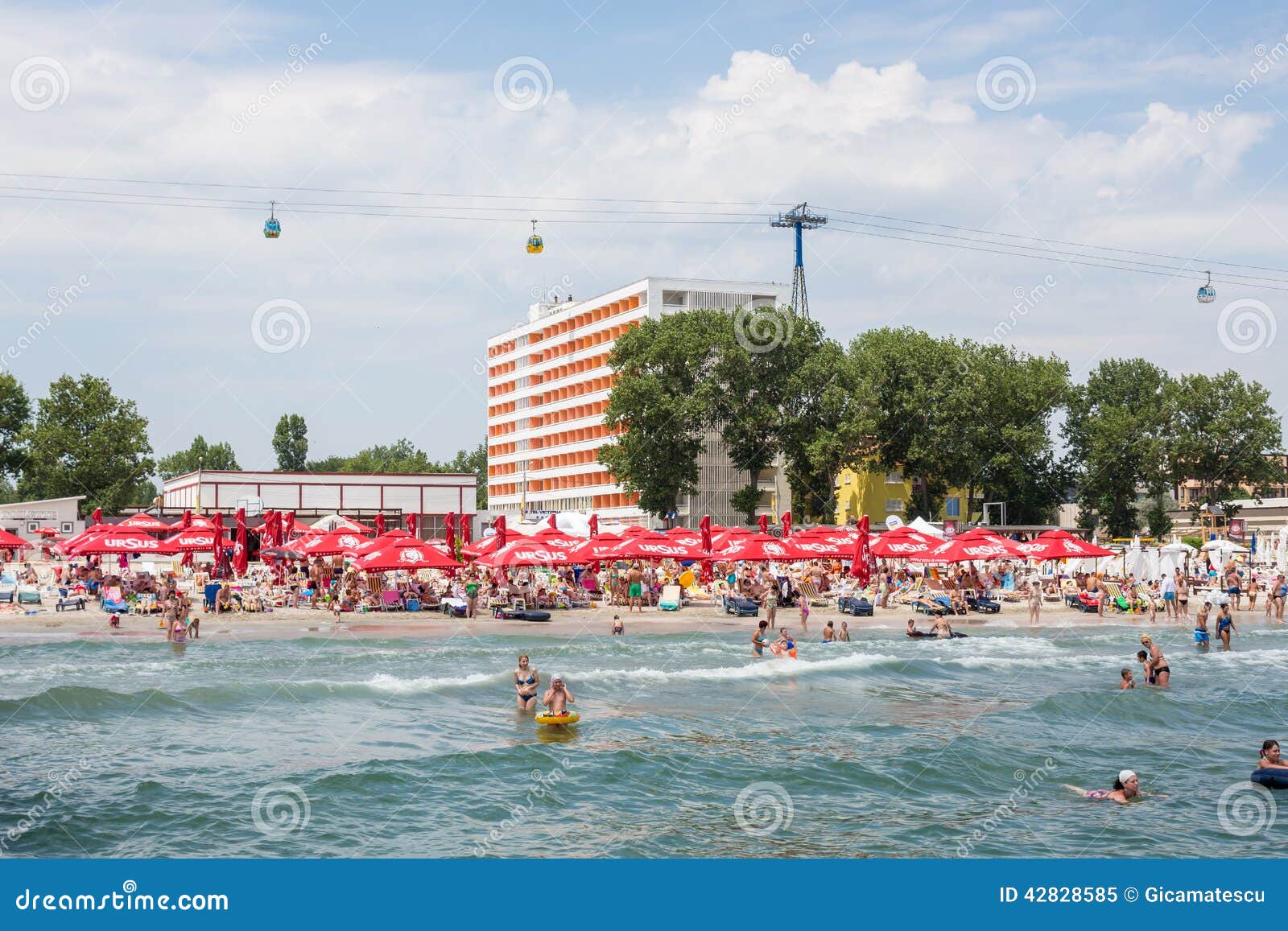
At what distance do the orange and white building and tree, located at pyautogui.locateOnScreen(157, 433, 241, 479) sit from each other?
52.7 meters

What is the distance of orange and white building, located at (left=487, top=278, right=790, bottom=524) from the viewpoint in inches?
3681

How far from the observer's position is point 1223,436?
Result: 81000mm

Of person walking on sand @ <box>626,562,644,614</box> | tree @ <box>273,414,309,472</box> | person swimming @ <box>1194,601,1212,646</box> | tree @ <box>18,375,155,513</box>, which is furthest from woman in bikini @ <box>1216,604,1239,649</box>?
tree @ <box>273,414,309,472</box>

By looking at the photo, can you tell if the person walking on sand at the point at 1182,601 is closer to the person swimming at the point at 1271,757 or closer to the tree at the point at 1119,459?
the person swimming at the point at 1271,757

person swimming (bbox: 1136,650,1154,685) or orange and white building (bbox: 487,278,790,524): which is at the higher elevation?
orange and white building (bbox: 487,278,790,524)

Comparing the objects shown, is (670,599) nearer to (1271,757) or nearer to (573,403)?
(1271,757)

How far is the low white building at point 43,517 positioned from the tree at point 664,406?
36.3 metres

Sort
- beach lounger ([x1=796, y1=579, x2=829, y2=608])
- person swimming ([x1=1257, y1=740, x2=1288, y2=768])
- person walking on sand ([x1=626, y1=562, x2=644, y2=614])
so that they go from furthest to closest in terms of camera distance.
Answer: beach lounger ([x1=796, y1=579, x2=829, y2=608]) < person walking on sand ([x1=626, y1=562, x2=644, y2=614]) < person swimming ([x1=1257, y1=740, x2=1288, y2=768])

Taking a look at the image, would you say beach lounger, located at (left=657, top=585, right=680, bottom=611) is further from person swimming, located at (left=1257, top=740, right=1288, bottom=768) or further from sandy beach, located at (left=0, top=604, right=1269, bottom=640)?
person swimming, located at (left=1257, top=740, right=1288, bottom=768)

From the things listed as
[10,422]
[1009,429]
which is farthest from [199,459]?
[1009,429]

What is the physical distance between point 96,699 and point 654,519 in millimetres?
67990

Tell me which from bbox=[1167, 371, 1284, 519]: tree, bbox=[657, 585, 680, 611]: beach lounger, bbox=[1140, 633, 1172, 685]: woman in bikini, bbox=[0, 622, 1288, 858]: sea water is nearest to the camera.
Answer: bbox=[0, 622, 1288, 858]: sea water

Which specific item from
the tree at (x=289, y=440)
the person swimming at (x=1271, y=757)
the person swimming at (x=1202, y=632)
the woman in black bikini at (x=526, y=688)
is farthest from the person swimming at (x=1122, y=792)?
the tree at (x=289, y=440)
